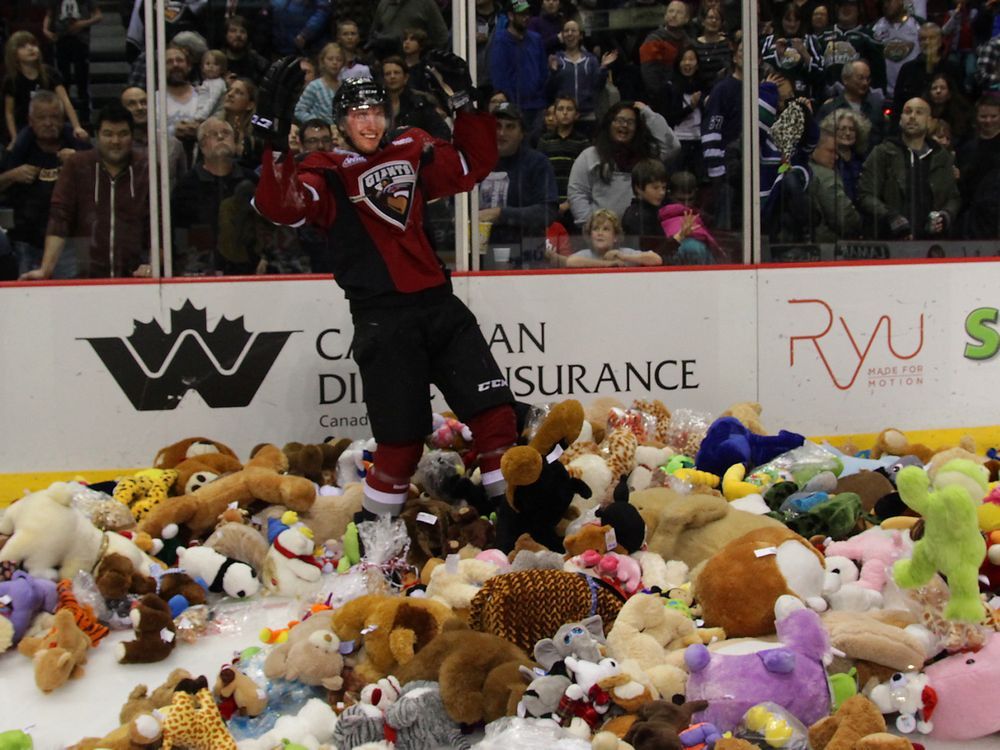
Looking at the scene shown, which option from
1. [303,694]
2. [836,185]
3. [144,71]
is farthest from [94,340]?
[836,185]

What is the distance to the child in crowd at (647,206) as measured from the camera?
→ 556cm

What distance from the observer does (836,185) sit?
229 inches

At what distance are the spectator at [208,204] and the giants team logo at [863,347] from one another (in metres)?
2.37

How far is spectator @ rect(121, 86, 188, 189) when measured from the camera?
203 inches

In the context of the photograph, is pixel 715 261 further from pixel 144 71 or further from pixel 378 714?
pixel 378 714

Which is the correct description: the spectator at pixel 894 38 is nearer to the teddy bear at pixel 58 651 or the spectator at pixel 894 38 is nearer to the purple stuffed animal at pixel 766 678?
the purple stuffed animal at pixel 766 678

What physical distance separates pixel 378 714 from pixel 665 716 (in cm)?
68

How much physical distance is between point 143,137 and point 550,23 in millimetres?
1699

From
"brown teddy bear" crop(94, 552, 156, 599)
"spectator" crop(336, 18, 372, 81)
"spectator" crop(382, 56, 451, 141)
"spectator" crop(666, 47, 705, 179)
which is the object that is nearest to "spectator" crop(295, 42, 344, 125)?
"spectator" crop(336, 18, 372, 81)

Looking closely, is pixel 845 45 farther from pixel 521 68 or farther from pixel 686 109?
pixel 521 68

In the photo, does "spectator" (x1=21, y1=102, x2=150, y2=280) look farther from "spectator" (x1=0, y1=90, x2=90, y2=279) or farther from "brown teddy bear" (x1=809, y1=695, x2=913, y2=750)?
"brown teddy bear" (x1=809, y1=695, x2=913, y2=750)

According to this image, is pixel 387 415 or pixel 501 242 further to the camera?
pixel 501 242

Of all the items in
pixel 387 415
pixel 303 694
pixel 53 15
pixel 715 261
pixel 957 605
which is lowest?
pixel 303 694

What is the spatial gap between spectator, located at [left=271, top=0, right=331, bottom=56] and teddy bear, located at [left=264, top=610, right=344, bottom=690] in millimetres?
2634
